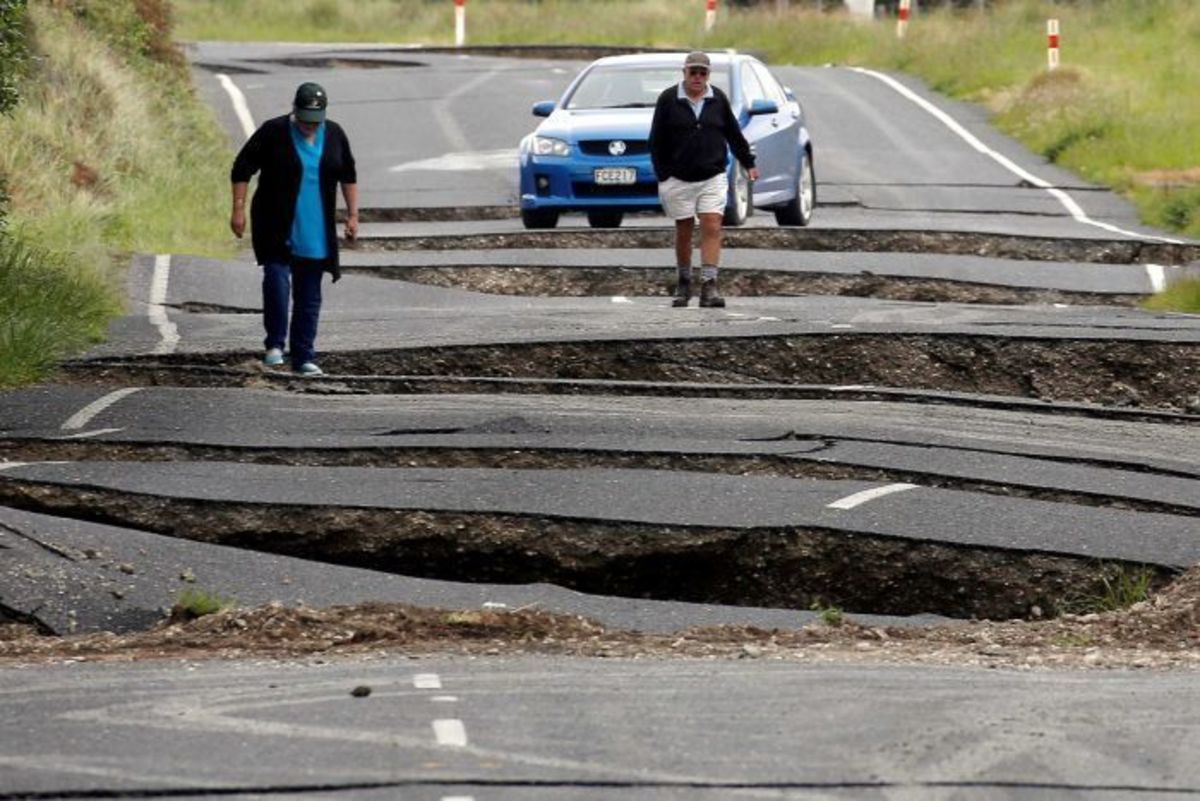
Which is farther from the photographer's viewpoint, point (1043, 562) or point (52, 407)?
point (52, 407)

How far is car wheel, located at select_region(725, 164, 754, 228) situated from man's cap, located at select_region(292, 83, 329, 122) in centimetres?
782

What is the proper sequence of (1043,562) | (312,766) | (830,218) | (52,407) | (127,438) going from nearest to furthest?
1. (312,766)
2. (1043,562)
3. (127,438)
4. (52,407)
5. (830,218)

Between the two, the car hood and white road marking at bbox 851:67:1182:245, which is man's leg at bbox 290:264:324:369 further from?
white road marking at bbox 851:67:1182:245

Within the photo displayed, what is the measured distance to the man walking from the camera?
17062mm

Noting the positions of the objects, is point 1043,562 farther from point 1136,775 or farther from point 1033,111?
point 1033,111

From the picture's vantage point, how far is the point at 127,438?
11.6 metres

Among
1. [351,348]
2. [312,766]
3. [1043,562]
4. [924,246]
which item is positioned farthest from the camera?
[924,246]

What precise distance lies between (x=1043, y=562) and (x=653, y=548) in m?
1.55

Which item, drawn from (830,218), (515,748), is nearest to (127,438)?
(515,748)

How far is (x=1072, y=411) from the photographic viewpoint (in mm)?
13133

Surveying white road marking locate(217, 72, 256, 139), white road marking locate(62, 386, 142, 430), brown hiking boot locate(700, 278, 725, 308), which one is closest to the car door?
brown hiking boot locate(700, 278, 725, 308)

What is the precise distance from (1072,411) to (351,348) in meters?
4.42

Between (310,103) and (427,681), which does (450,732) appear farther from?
(310,103)

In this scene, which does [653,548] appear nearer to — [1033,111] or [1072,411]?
[1072,411]
